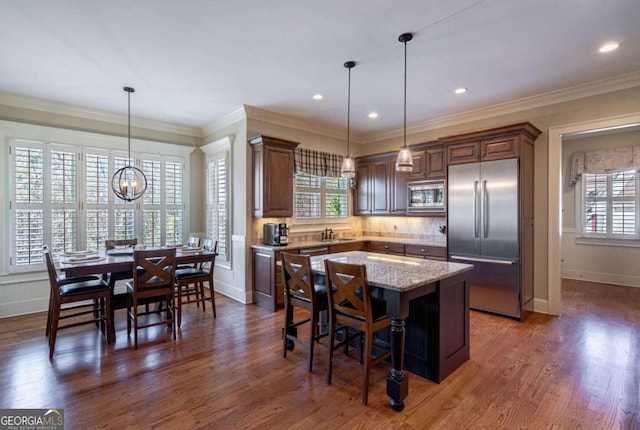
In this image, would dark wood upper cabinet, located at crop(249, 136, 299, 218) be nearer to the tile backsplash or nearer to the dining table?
the tile backsplash

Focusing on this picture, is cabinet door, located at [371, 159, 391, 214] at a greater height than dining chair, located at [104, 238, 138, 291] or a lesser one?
greater

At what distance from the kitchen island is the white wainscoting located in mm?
5052

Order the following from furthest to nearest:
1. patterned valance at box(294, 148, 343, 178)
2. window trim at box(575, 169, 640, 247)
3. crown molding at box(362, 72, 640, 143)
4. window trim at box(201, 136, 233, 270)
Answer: window trim at box(575, 169, 640, 247), patterned valance at box(294, 148, 343, 178), window trim at box(201, 136, 233, 270), crown molding at box(362, 72, 640, 143)

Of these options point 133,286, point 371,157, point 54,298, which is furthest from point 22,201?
point 371,157

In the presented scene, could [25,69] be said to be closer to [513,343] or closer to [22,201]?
[22,201]

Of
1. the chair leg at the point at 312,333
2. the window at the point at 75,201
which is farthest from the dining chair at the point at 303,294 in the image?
the window at the point at 75,201

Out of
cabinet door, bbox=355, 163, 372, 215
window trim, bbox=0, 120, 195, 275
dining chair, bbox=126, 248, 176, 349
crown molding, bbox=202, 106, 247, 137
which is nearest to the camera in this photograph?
dining chair, bbox=126, 248, 176, 349

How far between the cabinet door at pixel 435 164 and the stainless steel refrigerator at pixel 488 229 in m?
0.43

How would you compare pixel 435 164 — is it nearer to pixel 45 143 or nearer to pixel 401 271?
pixel 401 271

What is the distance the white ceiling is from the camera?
97.4 inches

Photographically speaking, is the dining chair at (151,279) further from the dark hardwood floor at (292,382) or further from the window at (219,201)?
the window at (219,201)

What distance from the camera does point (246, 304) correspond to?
4801mm

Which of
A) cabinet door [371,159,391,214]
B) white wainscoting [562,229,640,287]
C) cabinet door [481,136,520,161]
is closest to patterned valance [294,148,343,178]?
cabinet door [371,159,391,214]

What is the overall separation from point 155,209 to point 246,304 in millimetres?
2276
